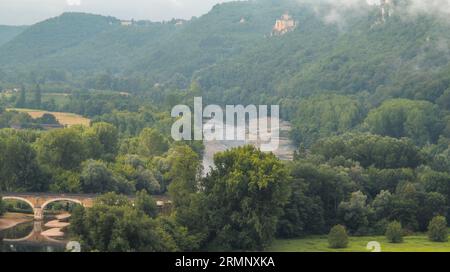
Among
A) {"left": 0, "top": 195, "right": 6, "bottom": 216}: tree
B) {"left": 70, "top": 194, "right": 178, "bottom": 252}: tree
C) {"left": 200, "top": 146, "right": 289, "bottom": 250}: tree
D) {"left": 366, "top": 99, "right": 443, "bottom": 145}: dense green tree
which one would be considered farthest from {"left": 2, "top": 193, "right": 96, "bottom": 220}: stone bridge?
Answer: {"left": 366, "top": 99, "right": 443, "bottom": 145}: dense green tree

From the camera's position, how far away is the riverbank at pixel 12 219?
174 ft

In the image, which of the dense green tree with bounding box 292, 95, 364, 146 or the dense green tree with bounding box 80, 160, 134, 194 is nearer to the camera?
the dense green tree with bounding box 80, 160, 134, 194

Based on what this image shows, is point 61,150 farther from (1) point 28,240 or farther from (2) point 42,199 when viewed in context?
(1) point 28,240

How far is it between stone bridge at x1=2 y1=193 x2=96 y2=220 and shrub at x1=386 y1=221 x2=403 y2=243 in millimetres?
17107

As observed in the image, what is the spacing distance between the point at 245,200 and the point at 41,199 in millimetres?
13858

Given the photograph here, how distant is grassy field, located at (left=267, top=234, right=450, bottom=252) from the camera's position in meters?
48.4

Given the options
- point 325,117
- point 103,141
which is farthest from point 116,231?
point 325,117

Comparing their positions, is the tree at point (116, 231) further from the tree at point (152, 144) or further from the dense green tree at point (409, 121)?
the dense green tree at point (409, 121)

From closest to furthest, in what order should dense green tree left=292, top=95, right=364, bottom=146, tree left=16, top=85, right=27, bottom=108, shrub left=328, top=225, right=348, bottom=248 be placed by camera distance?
shrub left=328, top=225, right=348, bottom=248 < dense green tree left=292, top=95, right=364, bottom=146 < tree left=16, top=85, right=27, bottom=108

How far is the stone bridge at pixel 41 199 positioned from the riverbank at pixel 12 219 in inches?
23.1

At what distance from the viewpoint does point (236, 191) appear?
49938mm

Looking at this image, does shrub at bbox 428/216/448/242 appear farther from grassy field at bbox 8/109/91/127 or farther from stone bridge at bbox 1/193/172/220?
grassy field at bbox 8/109/91/127
